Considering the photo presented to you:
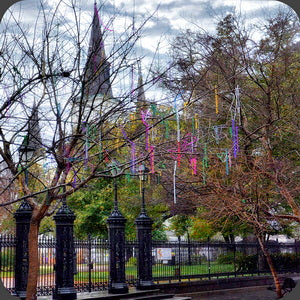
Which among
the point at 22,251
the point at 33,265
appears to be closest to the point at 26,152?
the point at 33,265

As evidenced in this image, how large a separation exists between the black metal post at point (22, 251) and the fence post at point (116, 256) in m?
3.56

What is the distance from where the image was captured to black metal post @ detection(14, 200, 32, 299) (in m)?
14.8

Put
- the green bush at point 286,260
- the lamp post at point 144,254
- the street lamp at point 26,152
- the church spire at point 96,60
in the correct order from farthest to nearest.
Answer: the green bush at point 286,260
the lamp post at point 144,254
the street lamp at point 26,152
the church spire at point 96,60

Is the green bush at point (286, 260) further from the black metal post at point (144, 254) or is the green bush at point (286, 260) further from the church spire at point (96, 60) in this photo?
the church spire at point (96, 60)

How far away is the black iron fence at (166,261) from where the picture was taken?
16.6 meters

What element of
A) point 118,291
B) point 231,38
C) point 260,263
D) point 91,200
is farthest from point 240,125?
point 91,200

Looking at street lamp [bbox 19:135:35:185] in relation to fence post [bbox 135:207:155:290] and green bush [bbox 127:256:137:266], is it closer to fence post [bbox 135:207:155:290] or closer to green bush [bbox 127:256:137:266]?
fence post [bbox 135:207:155:290]

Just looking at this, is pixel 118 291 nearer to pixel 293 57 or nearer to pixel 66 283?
pixel 66 283

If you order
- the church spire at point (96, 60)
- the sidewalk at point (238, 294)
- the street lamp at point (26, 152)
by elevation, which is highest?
the church spire at point (96, 60)

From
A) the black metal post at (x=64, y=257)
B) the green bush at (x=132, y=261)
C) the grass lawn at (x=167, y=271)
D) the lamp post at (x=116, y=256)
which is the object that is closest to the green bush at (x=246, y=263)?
the grass lawn at (x=167, y=271)

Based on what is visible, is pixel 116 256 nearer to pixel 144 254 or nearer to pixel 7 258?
pixel 144 254

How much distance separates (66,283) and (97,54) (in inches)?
296

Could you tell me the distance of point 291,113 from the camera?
19.1m

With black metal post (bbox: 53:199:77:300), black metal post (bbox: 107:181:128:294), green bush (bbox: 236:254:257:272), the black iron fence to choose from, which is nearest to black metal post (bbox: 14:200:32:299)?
the black iron fence
